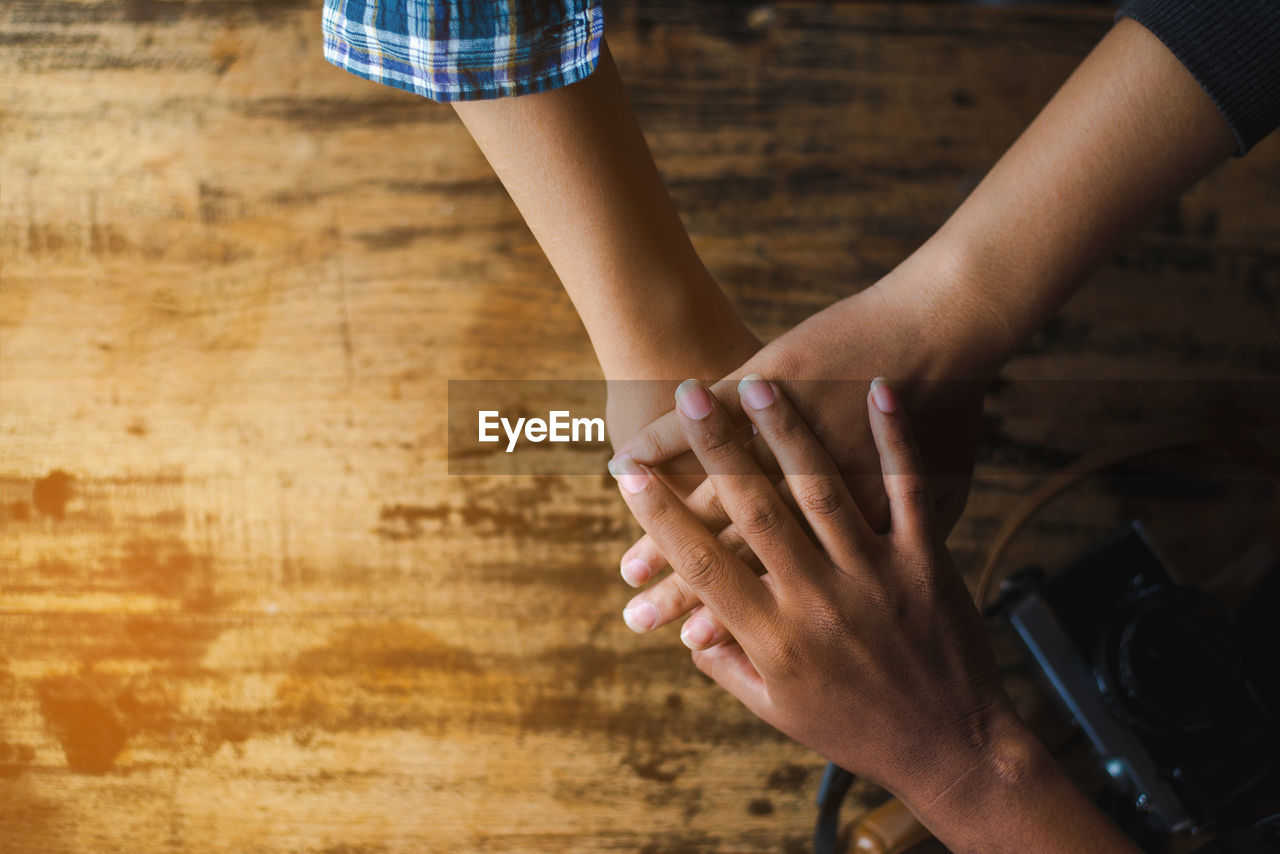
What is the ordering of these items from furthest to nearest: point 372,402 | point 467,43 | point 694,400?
point 372,402 → point 694,400 → point 467,43

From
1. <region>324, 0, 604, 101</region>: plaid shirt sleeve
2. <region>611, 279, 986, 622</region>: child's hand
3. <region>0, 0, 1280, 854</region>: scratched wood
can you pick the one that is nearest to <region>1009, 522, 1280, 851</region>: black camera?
<region>0, 0, 1280, 854</region>: scratched wood

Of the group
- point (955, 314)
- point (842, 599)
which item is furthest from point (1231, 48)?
point (842, 599)

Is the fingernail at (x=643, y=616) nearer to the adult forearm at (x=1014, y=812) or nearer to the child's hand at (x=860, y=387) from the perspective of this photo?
the child's hand at (x=860, y=387)

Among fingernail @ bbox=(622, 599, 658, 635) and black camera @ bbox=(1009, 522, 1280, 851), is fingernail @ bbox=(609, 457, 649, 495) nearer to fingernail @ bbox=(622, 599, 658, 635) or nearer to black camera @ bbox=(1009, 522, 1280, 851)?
fingernail @ bbox=(622, 599, 658, 635)

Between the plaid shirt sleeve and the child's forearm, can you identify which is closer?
the plaid shirt sleeve

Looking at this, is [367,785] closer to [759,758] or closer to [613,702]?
[613,702]

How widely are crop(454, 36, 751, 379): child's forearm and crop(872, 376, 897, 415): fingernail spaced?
0.47 feet

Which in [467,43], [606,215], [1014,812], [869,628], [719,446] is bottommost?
[1014,812]

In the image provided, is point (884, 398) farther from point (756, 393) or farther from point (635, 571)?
point (635, 571)

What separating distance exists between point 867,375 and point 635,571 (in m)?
0.27

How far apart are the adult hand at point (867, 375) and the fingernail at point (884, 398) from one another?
0.06 feet

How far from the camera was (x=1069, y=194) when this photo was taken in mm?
604

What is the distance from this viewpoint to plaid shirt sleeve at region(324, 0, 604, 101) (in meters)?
0.47

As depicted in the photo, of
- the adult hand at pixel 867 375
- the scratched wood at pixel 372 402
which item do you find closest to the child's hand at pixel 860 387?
the adult hand at pixel 867 375
